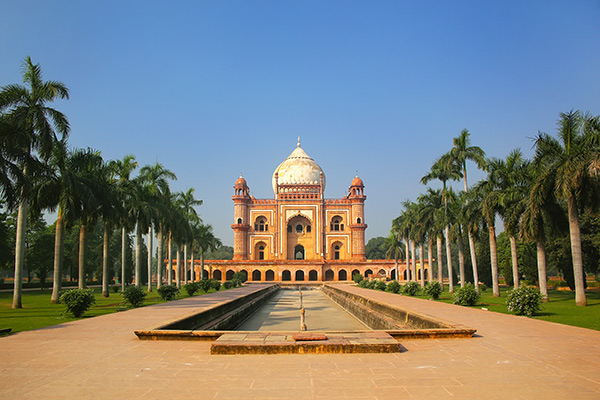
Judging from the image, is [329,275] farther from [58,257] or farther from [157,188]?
[58,257]

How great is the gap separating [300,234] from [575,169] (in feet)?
120

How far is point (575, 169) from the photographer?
13.3m

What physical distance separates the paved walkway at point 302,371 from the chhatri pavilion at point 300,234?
3841 cm

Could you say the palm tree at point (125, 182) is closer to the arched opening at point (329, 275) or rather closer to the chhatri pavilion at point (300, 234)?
the chhatri pavilion at point (300, 234)

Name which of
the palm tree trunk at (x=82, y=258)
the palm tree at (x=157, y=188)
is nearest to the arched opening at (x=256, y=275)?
the palm tree at (x=157, y=188)

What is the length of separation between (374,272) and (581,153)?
32944mm

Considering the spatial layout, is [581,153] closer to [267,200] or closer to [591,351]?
[591,351]

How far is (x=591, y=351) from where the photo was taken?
6.01 meters

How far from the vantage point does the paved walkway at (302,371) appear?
412 centimetres

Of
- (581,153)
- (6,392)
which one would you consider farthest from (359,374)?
(581,153)

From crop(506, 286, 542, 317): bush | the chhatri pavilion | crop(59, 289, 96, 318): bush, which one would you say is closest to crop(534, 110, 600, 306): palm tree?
crop(506, 286, 542, 317): bush

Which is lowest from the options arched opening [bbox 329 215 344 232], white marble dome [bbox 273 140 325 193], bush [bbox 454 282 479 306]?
bush [bbox 454 282 479 306]

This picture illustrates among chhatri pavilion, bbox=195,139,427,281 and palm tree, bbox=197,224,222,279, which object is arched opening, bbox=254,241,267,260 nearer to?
chhatri pavilion, bbox=195,139,427,281

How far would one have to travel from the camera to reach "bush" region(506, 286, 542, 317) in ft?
35.6
